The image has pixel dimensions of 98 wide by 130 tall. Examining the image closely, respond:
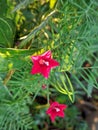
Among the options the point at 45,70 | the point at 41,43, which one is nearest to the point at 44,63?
the point at 45,70

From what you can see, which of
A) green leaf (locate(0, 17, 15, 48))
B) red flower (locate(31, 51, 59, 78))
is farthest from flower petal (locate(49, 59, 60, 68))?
green leaf (locate(0, 17, 15, 48))

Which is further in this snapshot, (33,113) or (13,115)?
(33,113)

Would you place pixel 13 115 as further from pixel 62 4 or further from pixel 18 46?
pixel 62 4

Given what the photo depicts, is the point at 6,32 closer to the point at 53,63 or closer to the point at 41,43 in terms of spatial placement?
the point at 41,43

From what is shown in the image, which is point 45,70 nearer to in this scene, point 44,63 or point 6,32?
point 44,63

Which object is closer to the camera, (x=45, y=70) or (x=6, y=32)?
(x=45, y=70)

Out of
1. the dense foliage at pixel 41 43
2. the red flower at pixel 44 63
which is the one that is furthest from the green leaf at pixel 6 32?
the red flower at pixel 44 63

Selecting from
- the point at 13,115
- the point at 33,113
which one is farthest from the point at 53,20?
the point at 33,113

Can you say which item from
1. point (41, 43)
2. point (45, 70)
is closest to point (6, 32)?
point (41, 43)

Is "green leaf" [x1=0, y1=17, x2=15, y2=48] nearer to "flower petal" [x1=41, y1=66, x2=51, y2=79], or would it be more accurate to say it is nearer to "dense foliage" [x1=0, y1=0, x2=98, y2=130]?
"dense foliage" [x1=0, y1=0, x2=98, y2=130]

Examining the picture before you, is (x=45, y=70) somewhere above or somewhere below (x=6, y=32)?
below

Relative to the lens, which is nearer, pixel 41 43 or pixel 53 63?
pixel 53 63
